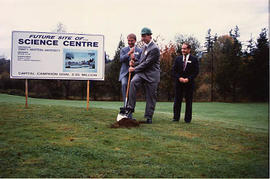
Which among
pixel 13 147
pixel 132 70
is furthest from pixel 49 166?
pixel 132 70

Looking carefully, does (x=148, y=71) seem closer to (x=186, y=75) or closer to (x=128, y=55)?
(x=128, y=55)

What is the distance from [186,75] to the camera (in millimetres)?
6281

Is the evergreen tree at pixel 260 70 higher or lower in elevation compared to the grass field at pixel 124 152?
higher

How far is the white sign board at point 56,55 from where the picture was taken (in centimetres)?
789

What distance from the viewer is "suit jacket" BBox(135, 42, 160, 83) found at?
228 inches

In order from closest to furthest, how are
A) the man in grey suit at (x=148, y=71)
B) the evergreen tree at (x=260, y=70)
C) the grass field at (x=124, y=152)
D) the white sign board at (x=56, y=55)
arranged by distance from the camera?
1. the grass field at (x=124, y=152)
2. the man in grey suit at (x=148, y=71)
3. the white sign board at (x=56, y=55)
4. the evergreen tree at (x=260, y=70)

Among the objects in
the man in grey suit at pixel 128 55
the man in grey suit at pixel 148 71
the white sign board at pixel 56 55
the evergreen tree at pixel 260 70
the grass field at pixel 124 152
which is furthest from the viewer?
the evergreen tree at pixel 260 70

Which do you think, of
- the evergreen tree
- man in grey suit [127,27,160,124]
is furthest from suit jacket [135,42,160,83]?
the evergreen tree

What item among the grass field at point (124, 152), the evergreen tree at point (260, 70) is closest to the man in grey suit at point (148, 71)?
the grass field at point (124, 152)

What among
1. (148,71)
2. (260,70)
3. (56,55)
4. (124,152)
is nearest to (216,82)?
(260,70)

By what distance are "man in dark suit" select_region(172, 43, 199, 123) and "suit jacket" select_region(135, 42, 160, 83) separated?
645mm

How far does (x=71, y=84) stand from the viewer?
29781 millimetres

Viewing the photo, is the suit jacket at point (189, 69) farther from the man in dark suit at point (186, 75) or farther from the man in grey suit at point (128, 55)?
the man in grey suit at point (128, 55)

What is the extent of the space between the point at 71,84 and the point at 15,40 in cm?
2223
